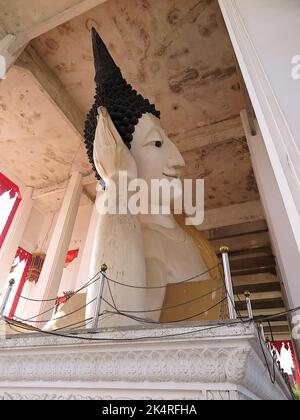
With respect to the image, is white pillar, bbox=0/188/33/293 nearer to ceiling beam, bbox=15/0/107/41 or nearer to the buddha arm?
ceiling beam, bbox=15/0/107/41

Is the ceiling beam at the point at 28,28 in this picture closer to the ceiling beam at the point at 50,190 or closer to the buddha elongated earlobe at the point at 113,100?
the buddha elongated earlobe at the point at 113,100

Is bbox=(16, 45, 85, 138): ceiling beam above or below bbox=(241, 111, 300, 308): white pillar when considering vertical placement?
above

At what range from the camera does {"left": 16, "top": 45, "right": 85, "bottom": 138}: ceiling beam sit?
154 inches

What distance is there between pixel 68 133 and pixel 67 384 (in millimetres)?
4581

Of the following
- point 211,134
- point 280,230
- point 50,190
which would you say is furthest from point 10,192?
point 280,230

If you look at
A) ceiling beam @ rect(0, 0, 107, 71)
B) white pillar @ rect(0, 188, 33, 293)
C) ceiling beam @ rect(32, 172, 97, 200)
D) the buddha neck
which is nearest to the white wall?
ceiling beam @ rect(32, 172, 97, 200)

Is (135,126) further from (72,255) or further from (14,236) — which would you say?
(72,255)

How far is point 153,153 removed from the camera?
2047 millimetres

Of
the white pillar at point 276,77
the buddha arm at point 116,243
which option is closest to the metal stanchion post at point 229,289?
the white pillar at point 276,77

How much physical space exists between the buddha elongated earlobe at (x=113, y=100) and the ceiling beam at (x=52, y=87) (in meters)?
2.00

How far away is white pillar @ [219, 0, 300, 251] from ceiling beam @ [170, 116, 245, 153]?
10.4ft

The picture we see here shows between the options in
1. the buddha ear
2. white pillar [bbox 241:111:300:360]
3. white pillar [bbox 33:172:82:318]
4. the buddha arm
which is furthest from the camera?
white pillar [bbox 33:172:82:318]

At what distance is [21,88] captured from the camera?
4.23 m

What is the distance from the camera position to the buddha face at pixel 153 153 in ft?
6.62
